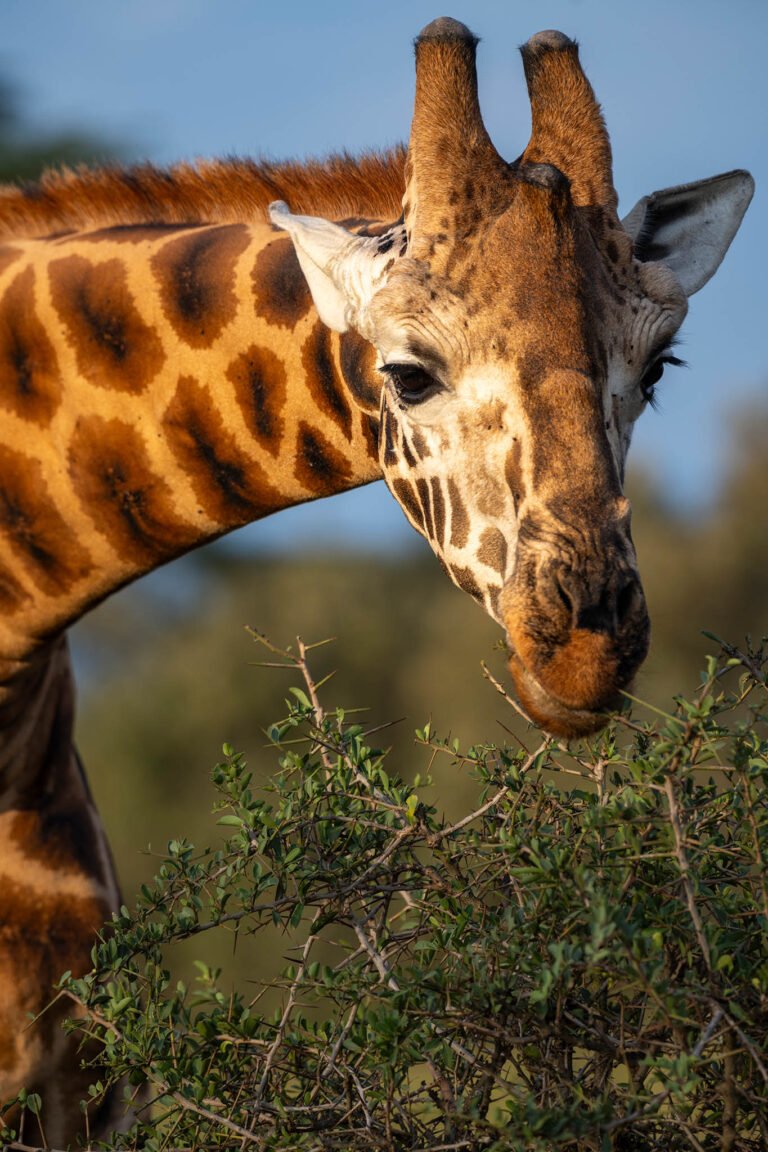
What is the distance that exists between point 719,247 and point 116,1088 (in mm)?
3453

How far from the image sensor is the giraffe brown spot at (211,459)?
4.80 meters

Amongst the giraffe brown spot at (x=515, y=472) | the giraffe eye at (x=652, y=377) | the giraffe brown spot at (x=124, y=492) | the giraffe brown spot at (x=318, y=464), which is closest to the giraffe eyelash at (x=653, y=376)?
the giraffe eye at (x=652, y=377)

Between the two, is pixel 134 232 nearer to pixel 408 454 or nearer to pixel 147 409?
pixel 147 409

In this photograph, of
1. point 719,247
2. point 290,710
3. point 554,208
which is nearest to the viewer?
point 290,710

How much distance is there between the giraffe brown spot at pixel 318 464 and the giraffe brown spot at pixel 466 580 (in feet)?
2.61

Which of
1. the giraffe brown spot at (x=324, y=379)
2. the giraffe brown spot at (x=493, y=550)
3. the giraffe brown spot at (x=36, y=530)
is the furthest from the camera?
the giraffe brown spot at (x=36, y=530)

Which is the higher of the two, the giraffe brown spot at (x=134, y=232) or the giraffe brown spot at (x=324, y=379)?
the giraffe brown spot at (x=134, y=232)

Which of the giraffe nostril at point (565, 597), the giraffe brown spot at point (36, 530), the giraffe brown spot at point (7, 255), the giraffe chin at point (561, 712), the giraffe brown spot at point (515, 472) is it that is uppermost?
the giraffe brown spot at point (7, 255)

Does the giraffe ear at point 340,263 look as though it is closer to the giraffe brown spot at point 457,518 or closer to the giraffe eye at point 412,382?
the giraffe eye at point 412,382

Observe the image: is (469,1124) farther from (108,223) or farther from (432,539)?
(108,223)

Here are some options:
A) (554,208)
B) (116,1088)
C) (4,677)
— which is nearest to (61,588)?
(4,677)

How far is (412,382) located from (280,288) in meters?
0.94

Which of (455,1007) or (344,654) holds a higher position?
(455,1007)

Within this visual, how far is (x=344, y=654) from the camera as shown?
22.4m
